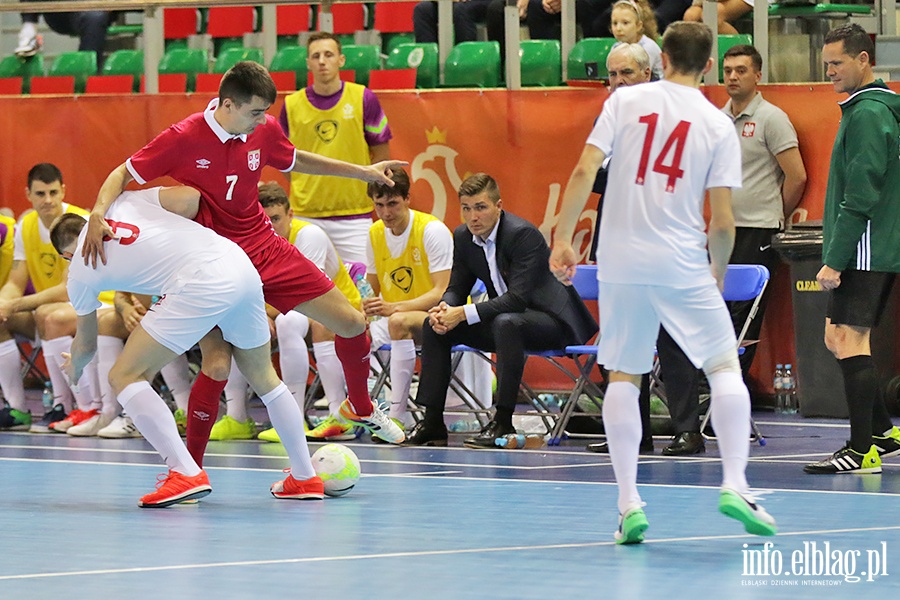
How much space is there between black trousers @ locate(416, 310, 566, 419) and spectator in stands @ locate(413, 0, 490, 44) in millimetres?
4233

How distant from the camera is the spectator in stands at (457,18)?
12930mm

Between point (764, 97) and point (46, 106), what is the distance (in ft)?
20.9

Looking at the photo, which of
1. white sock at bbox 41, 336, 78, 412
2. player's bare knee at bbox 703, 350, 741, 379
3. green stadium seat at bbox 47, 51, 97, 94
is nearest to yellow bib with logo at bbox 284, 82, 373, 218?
white sock at bbox 41, 336, 78, 412

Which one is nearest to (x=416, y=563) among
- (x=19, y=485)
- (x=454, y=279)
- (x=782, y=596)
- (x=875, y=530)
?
(x=782, y=596)

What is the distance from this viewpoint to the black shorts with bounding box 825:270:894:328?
306 inches

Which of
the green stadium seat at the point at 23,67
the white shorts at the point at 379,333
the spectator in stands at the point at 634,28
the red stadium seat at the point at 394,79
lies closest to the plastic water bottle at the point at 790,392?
the spectator in stands at the point at 634,28

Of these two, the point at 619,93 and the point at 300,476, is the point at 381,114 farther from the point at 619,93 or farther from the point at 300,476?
the point at 619,93

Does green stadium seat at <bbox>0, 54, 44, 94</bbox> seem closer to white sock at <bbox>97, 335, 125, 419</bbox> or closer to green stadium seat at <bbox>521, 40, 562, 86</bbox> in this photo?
white sock at <bbox>97, 335, 125, 419</bbox>

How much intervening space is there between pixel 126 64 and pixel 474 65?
12.7 ft

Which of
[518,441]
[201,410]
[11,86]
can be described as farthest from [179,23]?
[201,410]

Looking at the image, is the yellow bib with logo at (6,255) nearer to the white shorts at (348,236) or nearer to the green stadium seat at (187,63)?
the white shorts at (348,236)

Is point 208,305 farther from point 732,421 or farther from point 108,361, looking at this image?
point 108,361

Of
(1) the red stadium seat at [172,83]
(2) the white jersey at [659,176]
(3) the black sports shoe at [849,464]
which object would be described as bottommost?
(3) the black sports shoe at [849,464]

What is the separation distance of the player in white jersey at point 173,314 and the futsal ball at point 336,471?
9 centimetres
